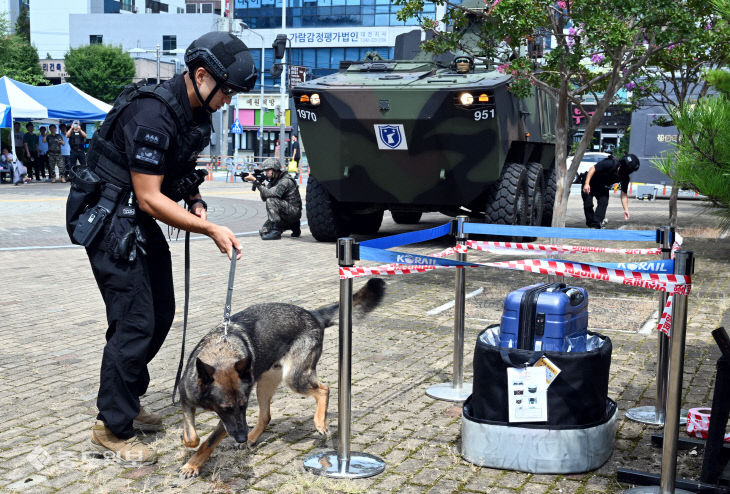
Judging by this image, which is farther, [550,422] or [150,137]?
[550,422]

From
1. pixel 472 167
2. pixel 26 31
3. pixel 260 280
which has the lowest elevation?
pixel 260 280


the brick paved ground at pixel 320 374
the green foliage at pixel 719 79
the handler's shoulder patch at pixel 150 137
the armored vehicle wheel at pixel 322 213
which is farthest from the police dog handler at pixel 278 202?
the green foliage at pixel 719 79

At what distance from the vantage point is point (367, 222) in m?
14.0

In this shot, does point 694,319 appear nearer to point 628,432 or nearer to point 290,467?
point 628,432

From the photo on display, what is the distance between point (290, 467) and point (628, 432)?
5.96 feet

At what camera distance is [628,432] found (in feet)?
15.3

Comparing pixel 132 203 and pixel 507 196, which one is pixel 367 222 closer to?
pixel 507 196

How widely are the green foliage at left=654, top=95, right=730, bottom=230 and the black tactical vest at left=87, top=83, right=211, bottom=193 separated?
2637 mm

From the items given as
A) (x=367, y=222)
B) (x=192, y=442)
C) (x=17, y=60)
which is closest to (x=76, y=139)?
(x=367, y=222)

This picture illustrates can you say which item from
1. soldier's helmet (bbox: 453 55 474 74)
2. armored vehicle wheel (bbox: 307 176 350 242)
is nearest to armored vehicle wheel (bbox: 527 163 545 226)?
soldier's helmet (bbox: 453 55 474 74)

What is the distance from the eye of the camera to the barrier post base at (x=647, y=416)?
15.7 feet

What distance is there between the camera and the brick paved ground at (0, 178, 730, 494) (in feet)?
13.1

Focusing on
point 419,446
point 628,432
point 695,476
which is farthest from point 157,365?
point 695,476

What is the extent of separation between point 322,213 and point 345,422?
345 inches
